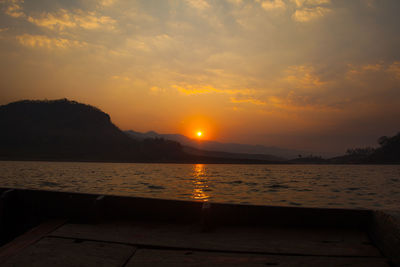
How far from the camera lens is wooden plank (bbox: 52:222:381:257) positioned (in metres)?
4.75

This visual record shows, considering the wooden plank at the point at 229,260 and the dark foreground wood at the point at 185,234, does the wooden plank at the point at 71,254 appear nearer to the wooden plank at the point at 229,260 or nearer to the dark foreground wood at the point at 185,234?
the dark foreground wood at the point at 185,234

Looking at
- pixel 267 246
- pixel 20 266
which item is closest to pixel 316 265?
pixel 267 246

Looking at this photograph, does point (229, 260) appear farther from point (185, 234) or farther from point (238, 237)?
point (185, 234)

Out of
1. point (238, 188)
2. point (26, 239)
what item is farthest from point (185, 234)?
point (238, 188)

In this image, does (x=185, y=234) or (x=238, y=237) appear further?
(x=185, y=234)

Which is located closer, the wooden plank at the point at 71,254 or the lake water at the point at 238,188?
the wooden plank at the point at 71,254

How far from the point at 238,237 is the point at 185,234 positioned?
1029 millimetres

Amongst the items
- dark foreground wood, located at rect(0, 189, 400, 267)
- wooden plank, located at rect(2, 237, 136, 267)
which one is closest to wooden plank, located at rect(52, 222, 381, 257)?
dark foreground wood, located at rect(0, 189, 400, 267)

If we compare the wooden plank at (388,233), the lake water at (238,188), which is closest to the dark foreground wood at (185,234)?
the wooden plank at (388,233)

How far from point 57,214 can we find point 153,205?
7.90ft

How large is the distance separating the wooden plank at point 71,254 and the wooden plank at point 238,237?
34cm

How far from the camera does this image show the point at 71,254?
4570 mm

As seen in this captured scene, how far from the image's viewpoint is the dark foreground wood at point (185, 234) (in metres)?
4.35

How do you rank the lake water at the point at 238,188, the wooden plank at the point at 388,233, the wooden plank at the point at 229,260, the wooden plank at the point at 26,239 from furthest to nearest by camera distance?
the lake water at the point at 238,188, the wooden plank at the point at 26,239, the wooden plank at the point at 229,260, the wooden plank at the point at 388,233
